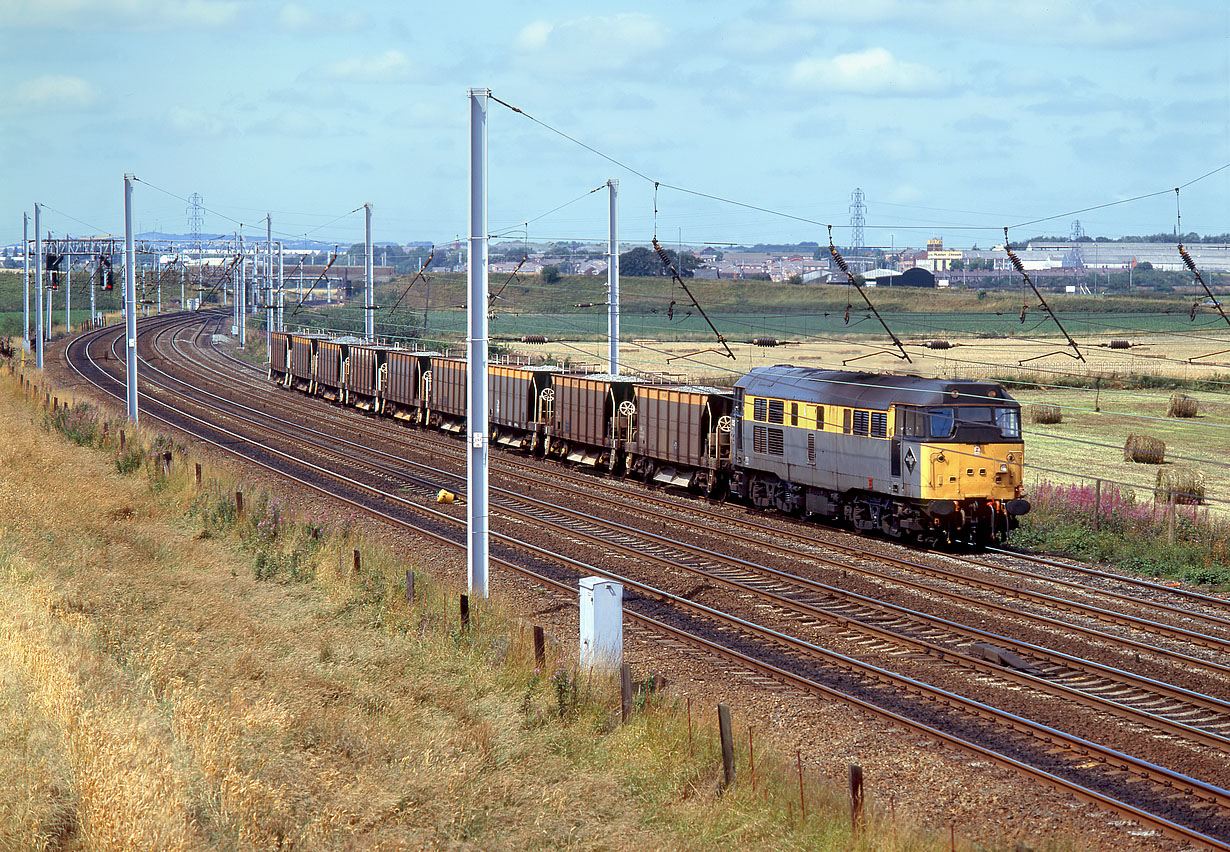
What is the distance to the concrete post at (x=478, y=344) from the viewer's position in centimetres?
1945

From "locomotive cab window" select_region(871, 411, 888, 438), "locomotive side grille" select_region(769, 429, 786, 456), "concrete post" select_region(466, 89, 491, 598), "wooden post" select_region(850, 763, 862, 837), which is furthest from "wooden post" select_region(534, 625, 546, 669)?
Answer: "locomotive side grille" select_region(769, 429, 786, 456)

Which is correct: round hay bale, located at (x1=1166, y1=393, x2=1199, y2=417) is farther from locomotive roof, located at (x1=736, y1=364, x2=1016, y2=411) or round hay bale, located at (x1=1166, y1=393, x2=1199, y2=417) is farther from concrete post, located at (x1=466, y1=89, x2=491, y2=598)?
concrete post, located at (x1=466, y1=89, x2=491, y2=598)

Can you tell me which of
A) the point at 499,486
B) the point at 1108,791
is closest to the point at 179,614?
the point at 1108,791

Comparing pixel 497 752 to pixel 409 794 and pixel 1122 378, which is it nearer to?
pixel 409 794

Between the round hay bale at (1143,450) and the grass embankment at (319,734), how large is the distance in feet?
100

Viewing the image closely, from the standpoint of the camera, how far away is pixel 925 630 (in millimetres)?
20156

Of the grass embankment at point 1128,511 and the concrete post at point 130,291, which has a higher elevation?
the concrete post at point 130,291

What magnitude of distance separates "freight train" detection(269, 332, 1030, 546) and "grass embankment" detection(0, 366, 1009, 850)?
12.2 metres

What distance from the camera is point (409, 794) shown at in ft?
36.2

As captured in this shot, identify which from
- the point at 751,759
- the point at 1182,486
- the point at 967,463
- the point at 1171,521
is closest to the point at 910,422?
the point at 967,463

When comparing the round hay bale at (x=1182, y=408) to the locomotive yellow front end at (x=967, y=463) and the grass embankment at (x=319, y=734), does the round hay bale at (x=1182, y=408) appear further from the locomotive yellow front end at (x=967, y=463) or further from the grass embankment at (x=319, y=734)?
the grass embankment at (x=319, y=734)

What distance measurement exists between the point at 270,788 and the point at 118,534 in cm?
1355

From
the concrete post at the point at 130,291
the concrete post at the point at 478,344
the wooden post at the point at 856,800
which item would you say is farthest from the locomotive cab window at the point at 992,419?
the concrete post at the point at 130,291

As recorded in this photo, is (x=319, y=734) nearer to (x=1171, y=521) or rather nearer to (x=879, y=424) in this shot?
(x=879, y=424)
